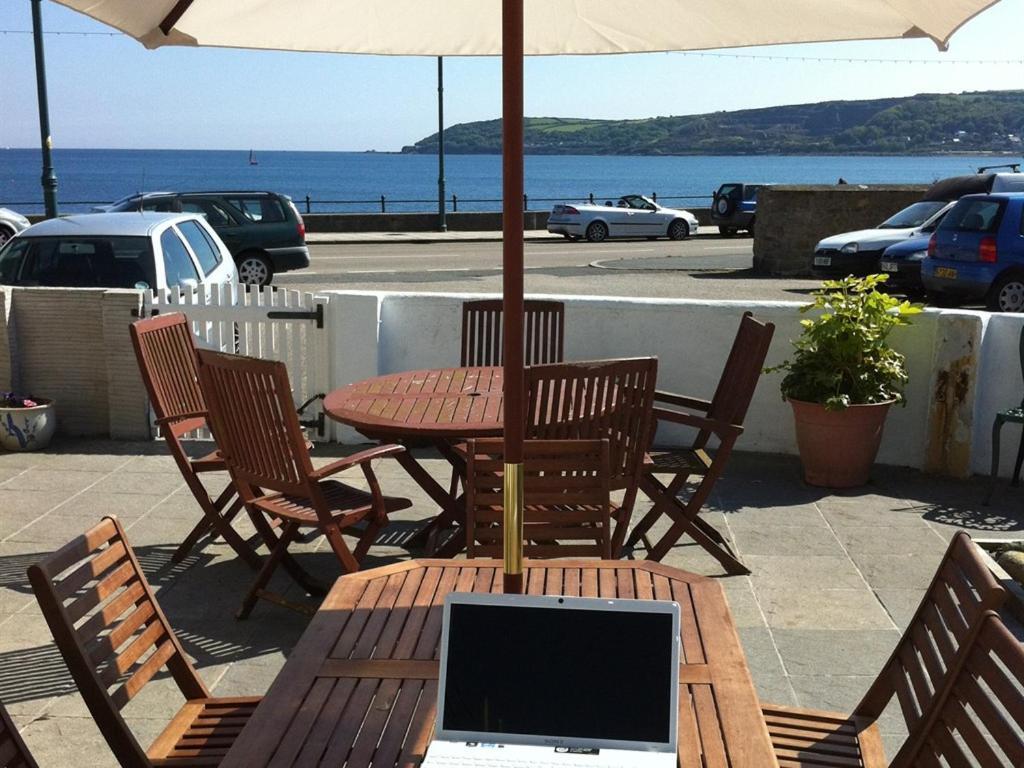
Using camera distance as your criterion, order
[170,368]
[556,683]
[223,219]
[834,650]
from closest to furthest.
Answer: [556,683]
[834,650]
[170,368]
[223,219]

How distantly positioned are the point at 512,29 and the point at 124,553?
1688mm

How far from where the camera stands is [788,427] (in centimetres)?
777

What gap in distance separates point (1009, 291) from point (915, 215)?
5.55 metres

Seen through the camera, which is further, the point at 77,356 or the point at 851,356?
the point at 77,356

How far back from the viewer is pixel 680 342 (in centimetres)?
782

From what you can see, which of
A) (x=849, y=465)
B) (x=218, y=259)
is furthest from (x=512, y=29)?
(x=218, y=259)

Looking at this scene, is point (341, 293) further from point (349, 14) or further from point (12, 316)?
point (349, 14)

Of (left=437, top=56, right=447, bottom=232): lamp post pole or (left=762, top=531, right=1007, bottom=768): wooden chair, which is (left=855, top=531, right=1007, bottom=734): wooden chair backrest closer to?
(left=762, top=531, right=1007, bottom=768): wooden chair

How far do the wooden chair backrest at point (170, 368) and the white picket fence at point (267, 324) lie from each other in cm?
174

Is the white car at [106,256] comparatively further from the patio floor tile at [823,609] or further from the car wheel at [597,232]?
the car wheel at [597,232]

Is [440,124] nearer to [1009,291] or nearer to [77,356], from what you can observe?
[1009,291]

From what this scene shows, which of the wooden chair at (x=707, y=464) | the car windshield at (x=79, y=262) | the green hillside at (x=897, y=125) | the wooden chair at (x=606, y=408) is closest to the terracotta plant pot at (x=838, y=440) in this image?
the wooden chair at (x=707, y=464)

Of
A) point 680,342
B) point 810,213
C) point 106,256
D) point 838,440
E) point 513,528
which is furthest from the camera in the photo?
point 810,213

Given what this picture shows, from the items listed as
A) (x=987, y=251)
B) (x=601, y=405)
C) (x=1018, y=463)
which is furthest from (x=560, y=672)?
(x=987, y=251)
